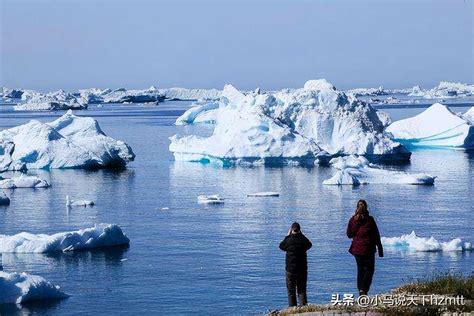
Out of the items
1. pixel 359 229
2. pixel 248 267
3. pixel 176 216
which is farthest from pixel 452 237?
pixel 359 229

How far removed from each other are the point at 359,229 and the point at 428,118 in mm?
31320

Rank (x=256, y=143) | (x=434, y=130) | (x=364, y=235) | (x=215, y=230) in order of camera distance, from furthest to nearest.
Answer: (x=434, y=130) → (x=256, y=143) → (x=215, y=230) → (x=364, y=235)

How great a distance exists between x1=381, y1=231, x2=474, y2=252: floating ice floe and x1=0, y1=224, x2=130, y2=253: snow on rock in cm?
523

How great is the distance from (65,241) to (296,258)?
9.04 meters

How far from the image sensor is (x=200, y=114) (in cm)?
6275

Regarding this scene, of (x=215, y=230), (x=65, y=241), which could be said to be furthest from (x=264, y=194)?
(x=65, y=241)

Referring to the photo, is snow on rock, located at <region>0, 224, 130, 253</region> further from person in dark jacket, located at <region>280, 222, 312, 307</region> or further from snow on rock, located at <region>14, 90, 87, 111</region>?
snow on rock, located at <region>14, 90, 87, 111</region>

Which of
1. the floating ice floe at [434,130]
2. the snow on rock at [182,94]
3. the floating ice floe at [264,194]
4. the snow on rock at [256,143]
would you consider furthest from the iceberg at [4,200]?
the snow on rock at [182,94]

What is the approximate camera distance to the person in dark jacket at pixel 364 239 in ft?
31.0

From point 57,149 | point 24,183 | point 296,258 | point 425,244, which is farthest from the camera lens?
point 57,149

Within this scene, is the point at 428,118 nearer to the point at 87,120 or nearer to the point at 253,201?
the point at 87,120

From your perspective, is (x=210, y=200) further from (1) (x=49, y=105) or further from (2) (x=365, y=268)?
(1) (x=49, y=105)

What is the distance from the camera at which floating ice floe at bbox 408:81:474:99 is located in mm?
124688

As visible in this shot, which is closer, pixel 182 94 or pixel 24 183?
pixel 24 183
